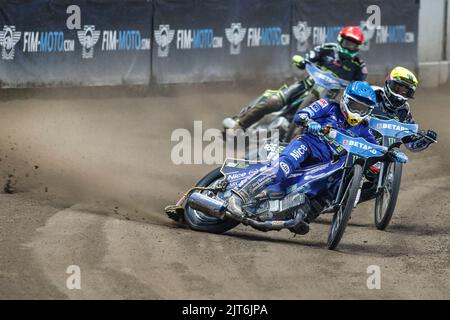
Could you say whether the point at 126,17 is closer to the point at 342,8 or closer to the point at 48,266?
the point at 342,8

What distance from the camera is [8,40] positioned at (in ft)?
56.2

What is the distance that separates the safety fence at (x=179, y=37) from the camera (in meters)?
17.6

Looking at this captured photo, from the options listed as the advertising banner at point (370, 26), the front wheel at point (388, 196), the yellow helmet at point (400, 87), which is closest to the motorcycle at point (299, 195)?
the front wheel at point (388, 196)

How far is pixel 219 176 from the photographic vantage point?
1066 centimetres

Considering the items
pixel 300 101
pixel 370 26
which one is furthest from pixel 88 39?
pixel 370 26

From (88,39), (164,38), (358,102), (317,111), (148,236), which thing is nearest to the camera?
(148,236)

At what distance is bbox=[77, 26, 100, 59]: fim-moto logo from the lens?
18.2m

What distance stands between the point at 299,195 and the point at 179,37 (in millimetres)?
9936

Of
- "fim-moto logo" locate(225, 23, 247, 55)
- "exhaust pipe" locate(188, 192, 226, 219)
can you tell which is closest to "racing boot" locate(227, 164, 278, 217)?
"exhaust pipe" locate(188, 192, 226, 219)

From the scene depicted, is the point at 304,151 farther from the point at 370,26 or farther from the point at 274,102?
the point at 370,26

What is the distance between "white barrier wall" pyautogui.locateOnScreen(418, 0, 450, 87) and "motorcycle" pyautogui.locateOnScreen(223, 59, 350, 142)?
24.0ft

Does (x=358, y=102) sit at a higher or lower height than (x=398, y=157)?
higher

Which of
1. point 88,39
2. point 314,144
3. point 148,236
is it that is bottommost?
point 148,236
